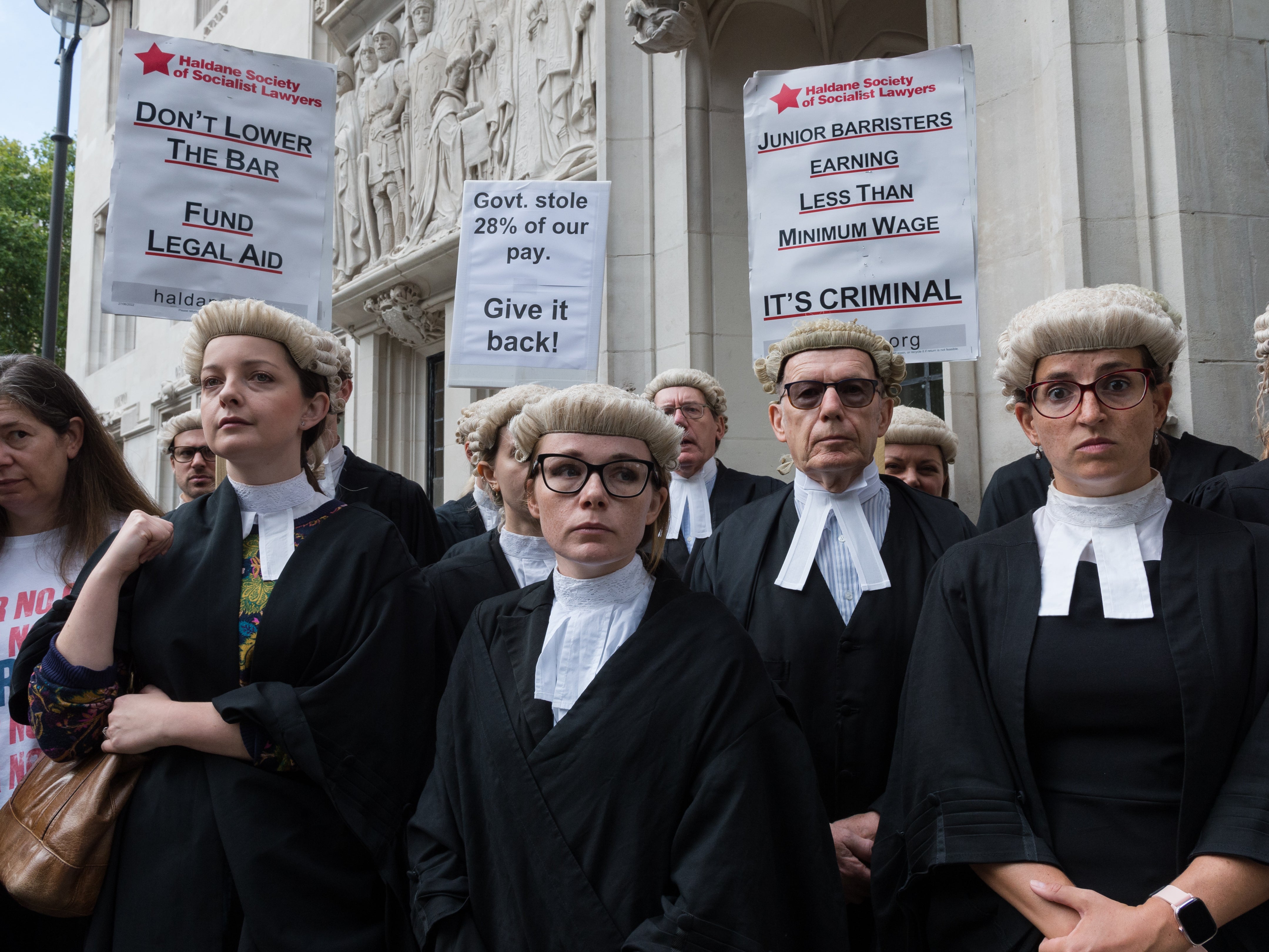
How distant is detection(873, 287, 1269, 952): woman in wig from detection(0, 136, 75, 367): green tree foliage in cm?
3041

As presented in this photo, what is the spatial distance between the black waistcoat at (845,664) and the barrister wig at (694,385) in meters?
1.77

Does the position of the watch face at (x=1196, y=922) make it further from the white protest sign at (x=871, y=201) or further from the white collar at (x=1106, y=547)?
the white protest sign at (x=871, y=201)

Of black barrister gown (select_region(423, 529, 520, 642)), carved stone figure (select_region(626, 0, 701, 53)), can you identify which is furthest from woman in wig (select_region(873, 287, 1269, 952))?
carved stone figure (select_region(626, 0, 701, 53))

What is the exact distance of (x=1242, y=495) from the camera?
2.54 m

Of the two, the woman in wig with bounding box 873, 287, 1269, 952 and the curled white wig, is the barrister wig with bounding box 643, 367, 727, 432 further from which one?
the woman in wig with bounding box 873, 287, 1269, 952

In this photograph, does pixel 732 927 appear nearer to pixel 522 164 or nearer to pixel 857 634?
pixel 857 634

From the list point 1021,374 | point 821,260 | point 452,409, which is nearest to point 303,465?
point 1021,374

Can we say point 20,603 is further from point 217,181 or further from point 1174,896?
point 1174,896

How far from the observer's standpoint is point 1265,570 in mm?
1924

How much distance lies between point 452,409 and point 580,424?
7.89m

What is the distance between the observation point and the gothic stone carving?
10523 mm

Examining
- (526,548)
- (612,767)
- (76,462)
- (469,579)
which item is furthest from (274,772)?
(76,462)

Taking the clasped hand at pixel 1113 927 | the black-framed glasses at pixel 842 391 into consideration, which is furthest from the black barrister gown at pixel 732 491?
the clasped hand at pixel 1113 927

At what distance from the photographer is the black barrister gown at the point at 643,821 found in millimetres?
1847
